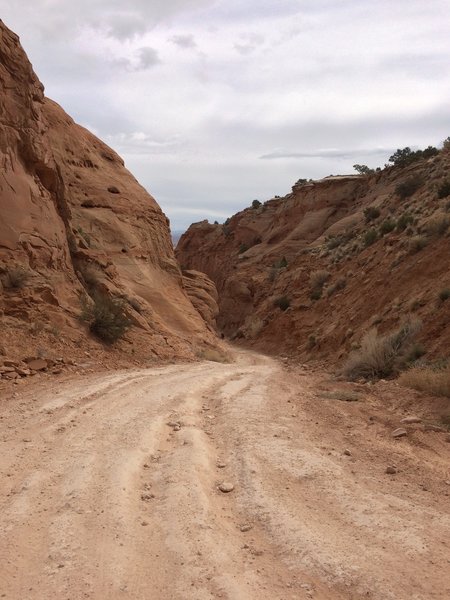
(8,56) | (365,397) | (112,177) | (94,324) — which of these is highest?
(8,56)

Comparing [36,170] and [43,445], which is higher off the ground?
[36,170]

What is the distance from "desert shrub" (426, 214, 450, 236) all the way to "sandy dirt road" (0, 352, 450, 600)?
1275 cm

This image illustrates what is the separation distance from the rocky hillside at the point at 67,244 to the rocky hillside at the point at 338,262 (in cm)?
656

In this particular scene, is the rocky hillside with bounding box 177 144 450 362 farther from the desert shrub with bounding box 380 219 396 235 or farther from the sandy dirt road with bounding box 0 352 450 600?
the sandy dirt road with bounding box 0 352 450 600

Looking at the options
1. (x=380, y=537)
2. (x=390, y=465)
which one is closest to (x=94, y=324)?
(x=390, y=465)

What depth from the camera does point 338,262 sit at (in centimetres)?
3097

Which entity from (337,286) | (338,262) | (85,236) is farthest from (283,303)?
(85,236)

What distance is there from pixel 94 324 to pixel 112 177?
1185 centimetres

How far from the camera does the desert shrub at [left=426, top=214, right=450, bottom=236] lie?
19.0 m

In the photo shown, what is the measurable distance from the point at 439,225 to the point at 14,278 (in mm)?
14463

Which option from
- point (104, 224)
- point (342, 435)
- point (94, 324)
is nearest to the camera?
point (342, 435)

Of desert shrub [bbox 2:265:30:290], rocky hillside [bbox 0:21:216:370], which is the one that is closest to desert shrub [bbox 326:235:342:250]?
rocky hillside [bbox 0:21:216:370]

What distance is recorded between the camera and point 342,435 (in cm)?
714

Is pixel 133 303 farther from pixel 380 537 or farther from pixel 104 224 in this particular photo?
pixel 380 537
